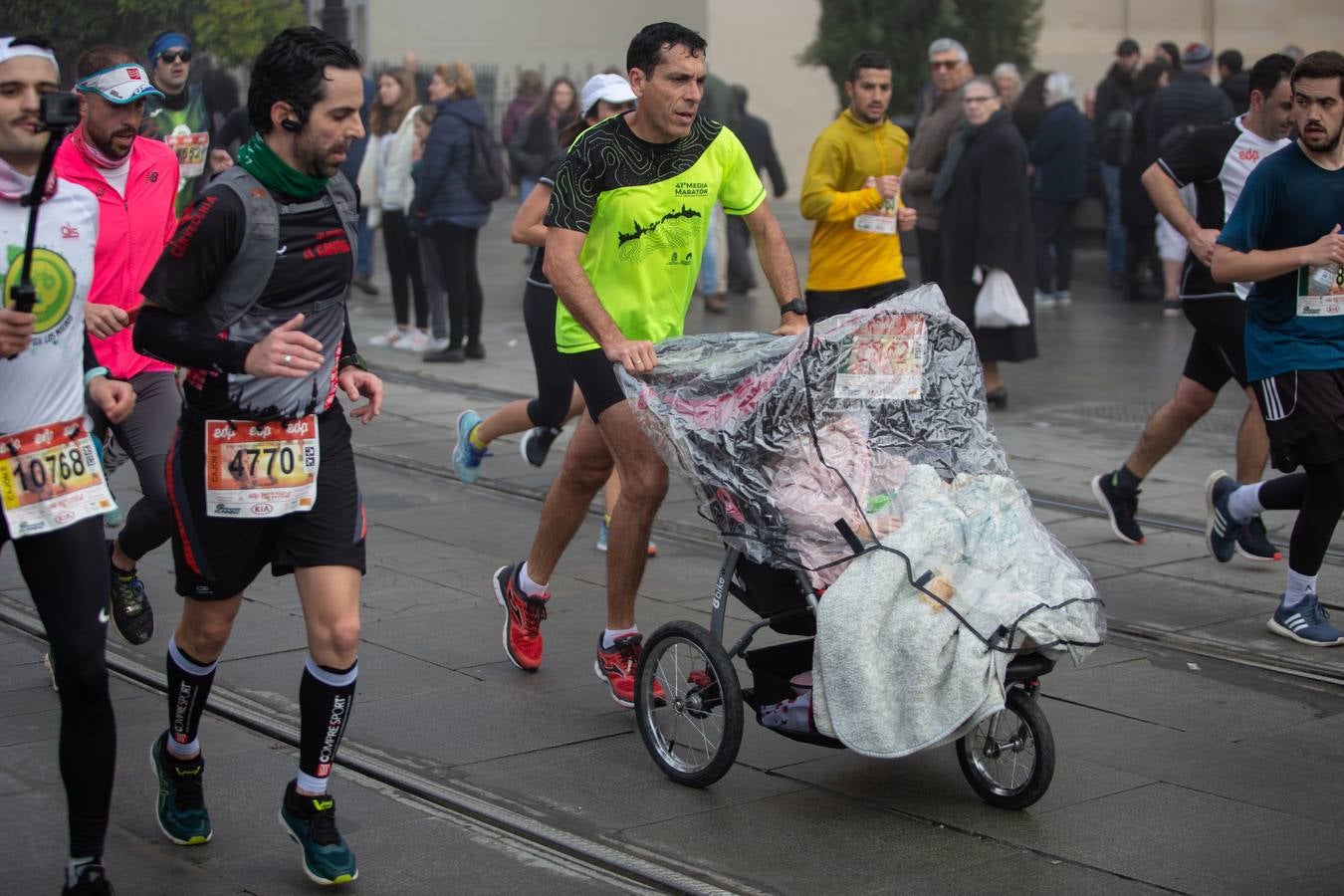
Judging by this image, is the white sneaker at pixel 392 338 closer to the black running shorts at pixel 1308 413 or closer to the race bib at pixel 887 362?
the black running shorts at pixel 1308 413

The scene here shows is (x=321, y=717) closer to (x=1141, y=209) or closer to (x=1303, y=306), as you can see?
(x=1303, y=306)

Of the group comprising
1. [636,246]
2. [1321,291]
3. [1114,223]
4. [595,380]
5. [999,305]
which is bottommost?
[1114,223]

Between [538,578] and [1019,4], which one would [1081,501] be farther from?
[1019,4]

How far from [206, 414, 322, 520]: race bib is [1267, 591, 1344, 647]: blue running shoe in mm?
3768

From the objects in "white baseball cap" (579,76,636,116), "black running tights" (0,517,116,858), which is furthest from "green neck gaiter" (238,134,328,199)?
"white baseball cap" (579,76,636,116)

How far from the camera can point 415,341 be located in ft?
47.0

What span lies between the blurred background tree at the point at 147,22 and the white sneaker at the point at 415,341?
8.09 feet

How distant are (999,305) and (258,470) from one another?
7.49m

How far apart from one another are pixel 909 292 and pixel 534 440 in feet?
13.2

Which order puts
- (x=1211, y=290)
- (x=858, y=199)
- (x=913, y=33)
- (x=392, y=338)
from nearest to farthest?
(x=1211, y=290), (x=858, y=199), (x=392, y=338), (x=913, y=33)

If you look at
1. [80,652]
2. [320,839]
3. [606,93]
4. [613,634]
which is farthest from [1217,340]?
[80,652]

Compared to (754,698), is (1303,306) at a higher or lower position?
higher

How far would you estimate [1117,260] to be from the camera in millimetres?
18141

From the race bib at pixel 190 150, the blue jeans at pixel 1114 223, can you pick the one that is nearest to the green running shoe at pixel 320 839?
the race bib at pixel 190 150
